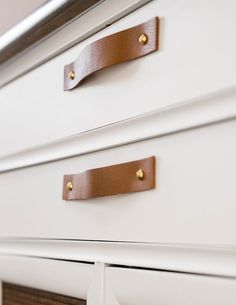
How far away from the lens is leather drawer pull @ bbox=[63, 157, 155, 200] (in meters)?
0.49

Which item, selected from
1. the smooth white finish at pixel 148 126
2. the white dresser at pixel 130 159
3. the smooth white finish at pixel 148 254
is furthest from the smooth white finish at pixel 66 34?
the smooth white finish at pixel 148 254

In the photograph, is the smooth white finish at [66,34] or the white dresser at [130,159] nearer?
the white dresser at [130,159]

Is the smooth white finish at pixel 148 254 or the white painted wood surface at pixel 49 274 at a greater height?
the smooth white finish at pixel 148 254

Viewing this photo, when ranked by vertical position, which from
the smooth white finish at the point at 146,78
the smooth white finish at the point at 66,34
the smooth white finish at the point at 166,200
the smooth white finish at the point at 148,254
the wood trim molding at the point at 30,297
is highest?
the smooth white finish at the point at 66,34

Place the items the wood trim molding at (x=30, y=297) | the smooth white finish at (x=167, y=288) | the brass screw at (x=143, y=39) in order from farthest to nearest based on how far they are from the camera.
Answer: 1. the wood trim molding at (x=30, y=297)
2. the brass screw at (x=143, y=39)
3. the smooth white finish at (x=167, y=288)

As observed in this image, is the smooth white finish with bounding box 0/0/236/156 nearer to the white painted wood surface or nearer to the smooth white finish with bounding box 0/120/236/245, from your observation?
the smooth white finish with bounding box 0/120/236/245

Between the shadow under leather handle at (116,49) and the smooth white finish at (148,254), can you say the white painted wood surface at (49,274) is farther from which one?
the shadow under leather handle at (116,49)

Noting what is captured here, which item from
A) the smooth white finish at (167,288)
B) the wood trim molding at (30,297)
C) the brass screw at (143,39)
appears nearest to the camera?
the smooth white finish at (167,288)

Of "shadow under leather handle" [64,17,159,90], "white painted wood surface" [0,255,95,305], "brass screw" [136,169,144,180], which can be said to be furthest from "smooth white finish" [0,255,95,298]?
"shadow under leather handle" [64,17,159,90]

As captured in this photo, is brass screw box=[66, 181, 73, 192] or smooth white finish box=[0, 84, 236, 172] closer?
smooth white finish box=[0, 84, 236, 172]

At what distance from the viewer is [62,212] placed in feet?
2.01

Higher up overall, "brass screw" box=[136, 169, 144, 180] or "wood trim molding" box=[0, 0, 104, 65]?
"wood trim molding" box=[0, 0, 104, 65]

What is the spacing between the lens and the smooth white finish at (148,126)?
0.42 m

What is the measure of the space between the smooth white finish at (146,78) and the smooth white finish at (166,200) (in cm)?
4
